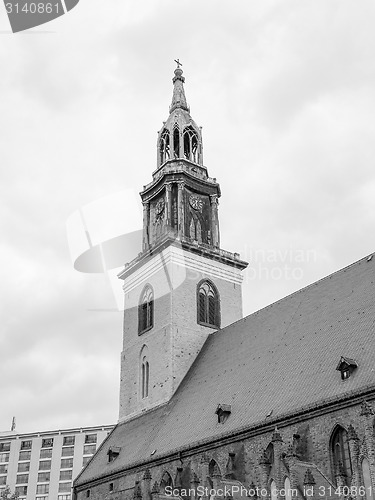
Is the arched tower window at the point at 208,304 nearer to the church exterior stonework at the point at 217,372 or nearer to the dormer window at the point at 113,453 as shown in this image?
the church exterior stonework at the point at 217,372

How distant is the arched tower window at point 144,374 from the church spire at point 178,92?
1774cm

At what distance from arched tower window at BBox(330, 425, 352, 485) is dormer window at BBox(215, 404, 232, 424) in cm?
639

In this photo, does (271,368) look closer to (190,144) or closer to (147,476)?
(147,476)

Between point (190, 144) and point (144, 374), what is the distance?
52.4 feet

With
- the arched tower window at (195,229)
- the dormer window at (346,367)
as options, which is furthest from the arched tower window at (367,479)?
the arched tower window at (195,229)

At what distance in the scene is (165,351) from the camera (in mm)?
36062

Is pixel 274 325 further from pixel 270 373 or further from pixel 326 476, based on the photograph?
pixel 326 476

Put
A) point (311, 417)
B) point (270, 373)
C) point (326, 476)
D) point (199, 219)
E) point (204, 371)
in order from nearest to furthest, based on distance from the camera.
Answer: point (326, 476)
point (311, 417)
point (270, 373)
point (204, 371)
point (199, 219)

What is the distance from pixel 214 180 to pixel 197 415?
18.4 meters

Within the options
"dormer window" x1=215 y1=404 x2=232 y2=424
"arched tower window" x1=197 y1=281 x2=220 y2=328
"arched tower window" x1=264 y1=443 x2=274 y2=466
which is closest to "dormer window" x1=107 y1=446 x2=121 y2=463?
"arched tower window" x1=197 y1=281 x2=220 y2=328

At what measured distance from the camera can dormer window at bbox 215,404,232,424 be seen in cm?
2714

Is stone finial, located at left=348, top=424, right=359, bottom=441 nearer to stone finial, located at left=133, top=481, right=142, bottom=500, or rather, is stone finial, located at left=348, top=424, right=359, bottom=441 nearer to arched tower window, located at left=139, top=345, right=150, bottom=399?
stone finial, located at left=133, top=481, right=142, bottom=500

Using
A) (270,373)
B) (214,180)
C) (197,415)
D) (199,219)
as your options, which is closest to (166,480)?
(197,415)


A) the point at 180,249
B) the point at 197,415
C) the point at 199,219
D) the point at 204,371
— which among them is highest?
the point at 199,219
